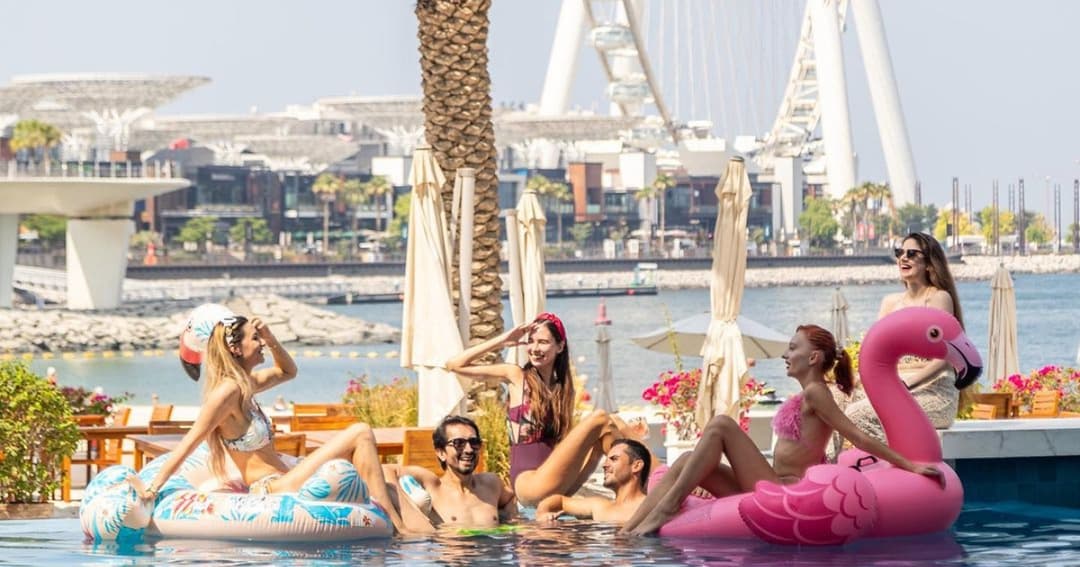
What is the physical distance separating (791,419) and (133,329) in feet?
179

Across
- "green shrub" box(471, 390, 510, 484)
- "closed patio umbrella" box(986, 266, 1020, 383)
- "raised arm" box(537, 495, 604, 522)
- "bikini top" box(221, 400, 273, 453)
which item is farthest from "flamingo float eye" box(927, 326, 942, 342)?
"closed patio umbrella" box(986, 266, 1020, 383)

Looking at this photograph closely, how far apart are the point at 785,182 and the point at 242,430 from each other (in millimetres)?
139087

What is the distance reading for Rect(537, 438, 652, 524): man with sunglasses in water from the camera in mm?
7855

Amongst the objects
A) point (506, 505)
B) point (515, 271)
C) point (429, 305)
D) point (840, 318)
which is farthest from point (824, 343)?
point (840, 318)

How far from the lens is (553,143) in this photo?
139 meters

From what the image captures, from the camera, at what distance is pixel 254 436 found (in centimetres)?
746

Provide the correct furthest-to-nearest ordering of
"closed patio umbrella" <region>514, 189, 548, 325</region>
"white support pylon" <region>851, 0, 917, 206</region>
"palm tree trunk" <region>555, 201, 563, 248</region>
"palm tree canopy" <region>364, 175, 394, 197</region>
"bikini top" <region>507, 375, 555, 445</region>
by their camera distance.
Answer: "white support pylon" <region>851, 0, 917, 206</region> < "palm tree trunk" <region>555, 201, 563, 248</region> < "palm tree canopy" <region>364, 175, 394, 197</region> < "closed patio umbrella" <region>514, 189, 548, 325</region> < "bikini top" <region>507, 375, 555, 445</region>

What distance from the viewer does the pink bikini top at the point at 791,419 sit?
7.37 meters

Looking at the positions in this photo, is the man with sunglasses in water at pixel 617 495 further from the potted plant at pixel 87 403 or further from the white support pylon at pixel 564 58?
the white support pylon at pixel 564 58

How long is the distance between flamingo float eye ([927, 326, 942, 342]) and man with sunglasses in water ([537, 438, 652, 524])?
4.47ft

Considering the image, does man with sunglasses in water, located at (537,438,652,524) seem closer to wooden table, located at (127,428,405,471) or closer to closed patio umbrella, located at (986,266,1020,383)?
wooden table, located at (127,428,405,471)

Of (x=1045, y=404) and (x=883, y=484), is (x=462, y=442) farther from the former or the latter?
(x=1045, y=404)

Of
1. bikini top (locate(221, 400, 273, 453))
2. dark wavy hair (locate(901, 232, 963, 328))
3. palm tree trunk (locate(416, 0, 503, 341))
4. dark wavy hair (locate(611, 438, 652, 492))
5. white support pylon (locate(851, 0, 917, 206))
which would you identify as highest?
white support pylon (locate(851, 0, 917, 206))

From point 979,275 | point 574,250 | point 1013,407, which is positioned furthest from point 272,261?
point 1013,407
